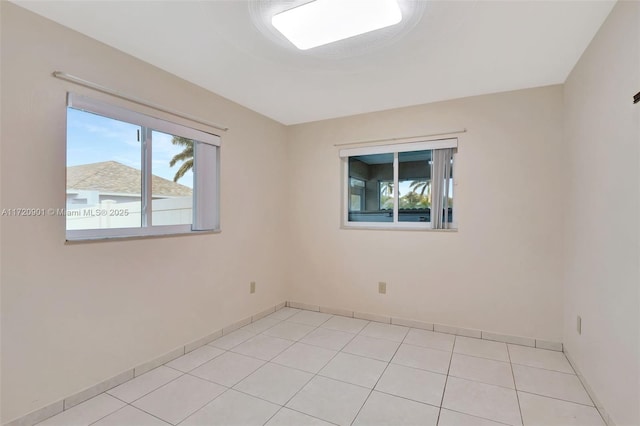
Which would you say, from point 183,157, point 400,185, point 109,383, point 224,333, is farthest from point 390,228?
point 109,383

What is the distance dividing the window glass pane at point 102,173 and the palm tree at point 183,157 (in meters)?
0.32

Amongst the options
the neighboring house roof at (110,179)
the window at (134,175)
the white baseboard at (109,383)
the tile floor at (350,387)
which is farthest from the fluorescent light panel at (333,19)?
the white baseboard at (109,383)

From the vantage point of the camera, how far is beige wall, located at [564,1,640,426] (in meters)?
1.53

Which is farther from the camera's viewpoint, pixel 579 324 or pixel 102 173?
pixel 579 324

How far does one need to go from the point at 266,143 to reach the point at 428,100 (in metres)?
1.85

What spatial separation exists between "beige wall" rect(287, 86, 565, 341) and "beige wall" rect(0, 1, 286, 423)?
4.73ft

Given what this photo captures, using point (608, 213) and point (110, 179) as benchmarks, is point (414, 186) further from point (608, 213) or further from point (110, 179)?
point (110, 179)

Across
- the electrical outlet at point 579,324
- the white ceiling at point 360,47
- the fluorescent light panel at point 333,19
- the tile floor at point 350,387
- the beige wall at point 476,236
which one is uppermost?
the white ceiling at point 360,47

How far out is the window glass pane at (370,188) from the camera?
11.9 feet

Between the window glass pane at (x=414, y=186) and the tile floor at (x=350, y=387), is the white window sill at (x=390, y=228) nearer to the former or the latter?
the window glass pane at (x=414, y=186)

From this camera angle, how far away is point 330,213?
12.4 feet

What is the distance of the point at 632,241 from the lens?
1532mm

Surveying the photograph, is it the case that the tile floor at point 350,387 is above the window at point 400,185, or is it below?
below

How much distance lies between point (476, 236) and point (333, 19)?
2.33m
